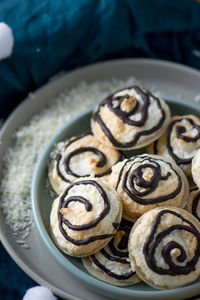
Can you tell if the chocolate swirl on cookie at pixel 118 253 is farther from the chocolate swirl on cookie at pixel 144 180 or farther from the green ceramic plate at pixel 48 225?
the chocolate swirl on cookie at pixel 144 180

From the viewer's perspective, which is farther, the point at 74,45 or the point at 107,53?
the point at 107,53

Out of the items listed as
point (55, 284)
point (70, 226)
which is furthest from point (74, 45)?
point (55, 284)

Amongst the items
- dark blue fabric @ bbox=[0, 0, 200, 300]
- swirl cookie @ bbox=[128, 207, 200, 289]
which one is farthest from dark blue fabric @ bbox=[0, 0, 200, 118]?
swirl cookie @ bbox=[128, 207, 200, 289]

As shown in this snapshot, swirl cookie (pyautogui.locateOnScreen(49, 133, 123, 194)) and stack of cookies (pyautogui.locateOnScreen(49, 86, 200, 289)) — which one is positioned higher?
swirl cookie (pyautogui.locateOnScreen(49, 133, 123, 194))

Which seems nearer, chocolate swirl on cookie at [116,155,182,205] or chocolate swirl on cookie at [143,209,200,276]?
chocolate swirl on cookie at [143,209,200,276]

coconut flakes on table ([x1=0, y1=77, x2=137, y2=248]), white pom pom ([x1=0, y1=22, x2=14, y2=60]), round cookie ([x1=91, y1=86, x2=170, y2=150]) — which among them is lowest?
round cookie ([x1=91, y1=86, x2=170, y2=150])

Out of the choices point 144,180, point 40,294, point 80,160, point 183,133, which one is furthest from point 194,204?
point 40,294

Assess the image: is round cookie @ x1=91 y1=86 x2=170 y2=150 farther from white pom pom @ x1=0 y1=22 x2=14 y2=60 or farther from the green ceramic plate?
white pom pom @ x1=0 y1=22 x2=14 y2=60

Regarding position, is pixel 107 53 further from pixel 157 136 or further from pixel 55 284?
pixel 55 284
